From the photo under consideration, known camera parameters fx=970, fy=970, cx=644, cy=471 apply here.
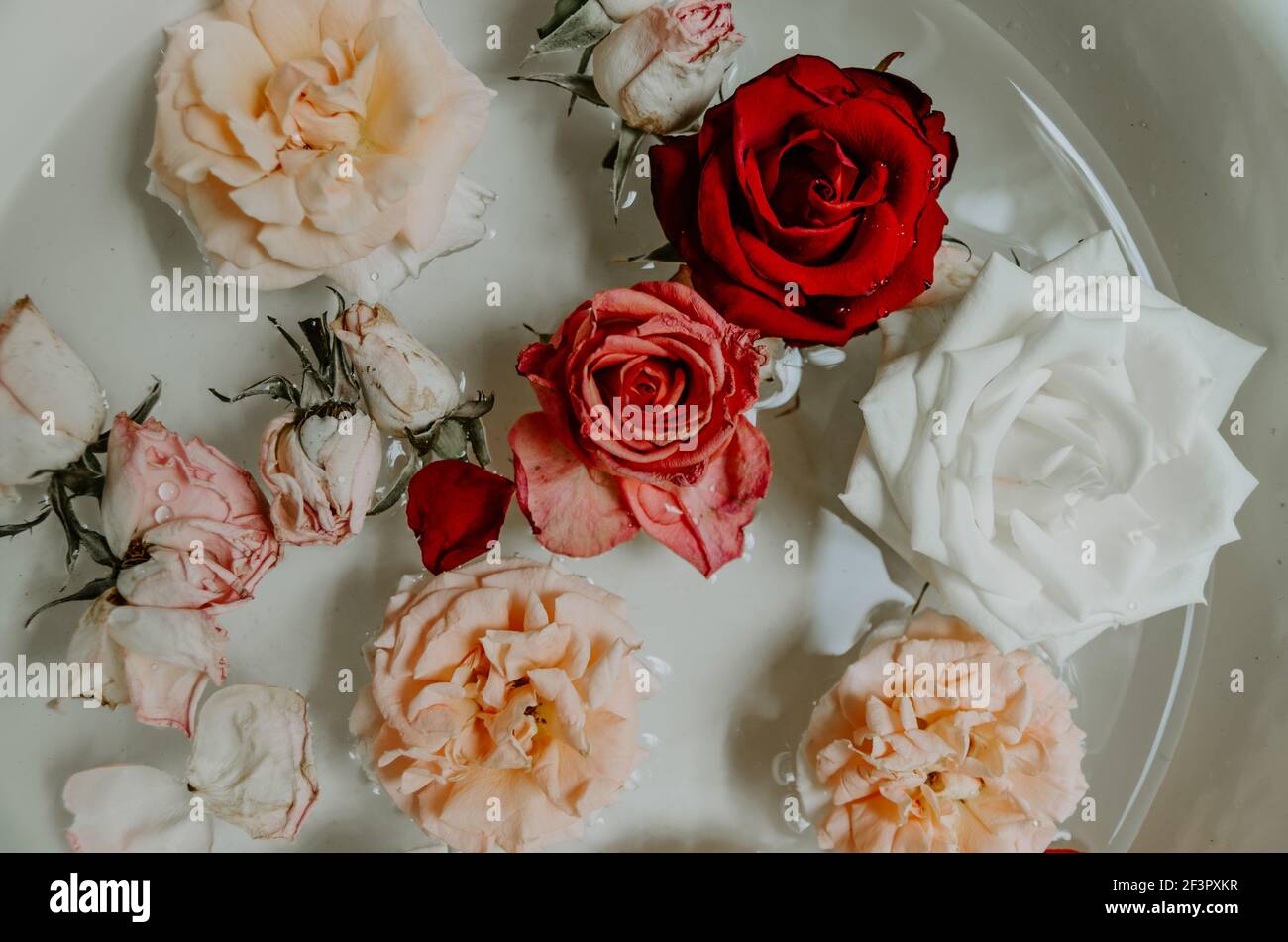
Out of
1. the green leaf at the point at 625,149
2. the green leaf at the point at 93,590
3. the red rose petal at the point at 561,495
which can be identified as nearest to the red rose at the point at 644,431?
the red rose petal at the point at 561,495

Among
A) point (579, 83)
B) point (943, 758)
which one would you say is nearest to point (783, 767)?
point (943, 758)

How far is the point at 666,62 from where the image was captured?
0.55 m

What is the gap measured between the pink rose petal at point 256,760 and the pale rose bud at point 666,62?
42 cm

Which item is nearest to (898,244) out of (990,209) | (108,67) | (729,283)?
(729,283)

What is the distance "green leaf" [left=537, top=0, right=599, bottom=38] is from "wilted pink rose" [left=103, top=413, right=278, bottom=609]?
1.12 feet

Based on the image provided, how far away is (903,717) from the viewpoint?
0.60m

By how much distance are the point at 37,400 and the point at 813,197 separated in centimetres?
A: 47

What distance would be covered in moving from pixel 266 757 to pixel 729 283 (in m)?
0.40

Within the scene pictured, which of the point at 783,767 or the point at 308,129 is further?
the point at 783,767

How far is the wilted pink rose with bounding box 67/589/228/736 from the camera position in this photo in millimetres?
562

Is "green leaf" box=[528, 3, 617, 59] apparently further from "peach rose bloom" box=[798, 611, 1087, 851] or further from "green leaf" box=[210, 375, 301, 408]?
"peach rose bloom" box=[798, 611, 1087, 851]

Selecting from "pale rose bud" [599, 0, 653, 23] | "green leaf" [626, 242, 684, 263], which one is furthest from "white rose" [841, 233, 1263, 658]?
"pale rose bud" [599, 0, 653, 23]

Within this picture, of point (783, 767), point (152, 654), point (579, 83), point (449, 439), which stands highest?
point (579, 83)

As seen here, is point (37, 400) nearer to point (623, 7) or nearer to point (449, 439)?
point (449, 439)
